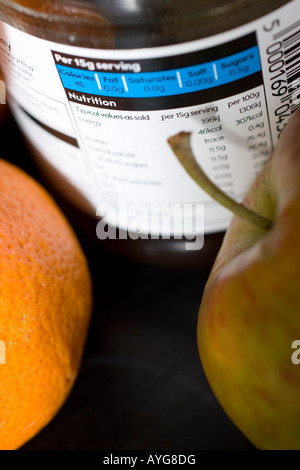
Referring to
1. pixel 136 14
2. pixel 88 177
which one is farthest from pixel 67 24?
pixel 88 177

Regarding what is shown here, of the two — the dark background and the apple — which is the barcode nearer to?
the apple

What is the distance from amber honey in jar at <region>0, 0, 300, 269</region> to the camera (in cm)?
36

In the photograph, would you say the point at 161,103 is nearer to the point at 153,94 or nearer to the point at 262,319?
the point at 153,94

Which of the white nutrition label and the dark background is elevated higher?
the white nutrition label

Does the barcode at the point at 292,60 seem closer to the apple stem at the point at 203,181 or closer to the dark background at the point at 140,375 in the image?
the apple stem at the point at 203,181

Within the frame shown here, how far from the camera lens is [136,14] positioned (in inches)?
13.9

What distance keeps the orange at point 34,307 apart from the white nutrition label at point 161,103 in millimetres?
47

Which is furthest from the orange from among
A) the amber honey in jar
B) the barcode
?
the barcode

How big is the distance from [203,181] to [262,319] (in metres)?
0.10

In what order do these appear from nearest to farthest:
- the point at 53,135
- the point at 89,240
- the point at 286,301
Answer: the point at 286,301
the point at 53,135
the point at 89,240

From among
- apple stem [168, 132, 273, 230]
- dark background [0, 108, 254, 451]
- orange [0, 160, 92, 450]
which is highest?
apple stem [168, 132, 273, 230]
